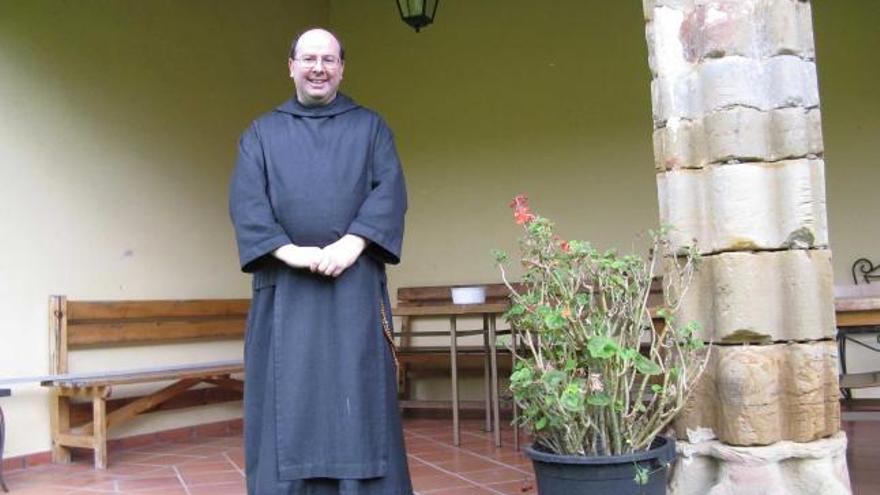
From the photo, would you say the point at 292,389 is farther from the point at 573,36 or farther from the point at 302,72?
the point at 573,36

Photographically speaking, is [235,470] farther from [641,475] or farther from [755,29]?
[755,29]

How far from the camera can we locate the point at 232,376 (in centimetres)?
566

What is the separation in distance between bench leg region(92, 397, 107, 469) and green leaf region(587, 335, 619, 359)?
10.2 ft

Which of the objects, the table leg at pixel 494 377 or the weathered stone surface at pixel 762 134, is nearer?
the weathered stone surface at pixel 762 134

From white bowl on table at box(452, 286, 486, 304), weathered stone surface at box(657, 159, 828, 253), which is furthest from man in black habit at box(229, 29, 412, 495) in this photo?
white bowl on table at box(452, 286, 486, 304)

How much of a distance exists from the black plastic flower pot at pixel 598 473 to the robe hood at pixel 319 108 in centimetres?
122

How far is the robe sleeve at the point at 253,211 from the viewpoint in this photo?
8.27 feet

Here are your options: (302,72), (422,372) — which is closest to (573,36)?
(422,372)

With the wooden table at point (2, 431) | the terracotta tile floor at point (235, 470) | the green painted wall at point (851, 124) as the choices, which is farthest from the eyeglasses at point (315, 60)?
the green painted wall at point (851, 124)

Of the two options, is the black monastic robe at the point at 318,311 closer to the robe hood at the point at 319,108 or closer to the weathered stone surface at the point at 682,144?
the robe hood at the point at 319,108

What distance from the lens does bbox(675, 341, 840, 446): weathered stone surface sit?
2527 millimetres

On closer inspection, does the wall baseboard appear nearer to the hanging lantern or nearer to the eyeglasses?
the hanging lantern

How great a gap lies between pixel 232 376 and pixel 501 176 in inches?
91.7

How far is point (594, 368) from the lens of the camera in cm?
246
